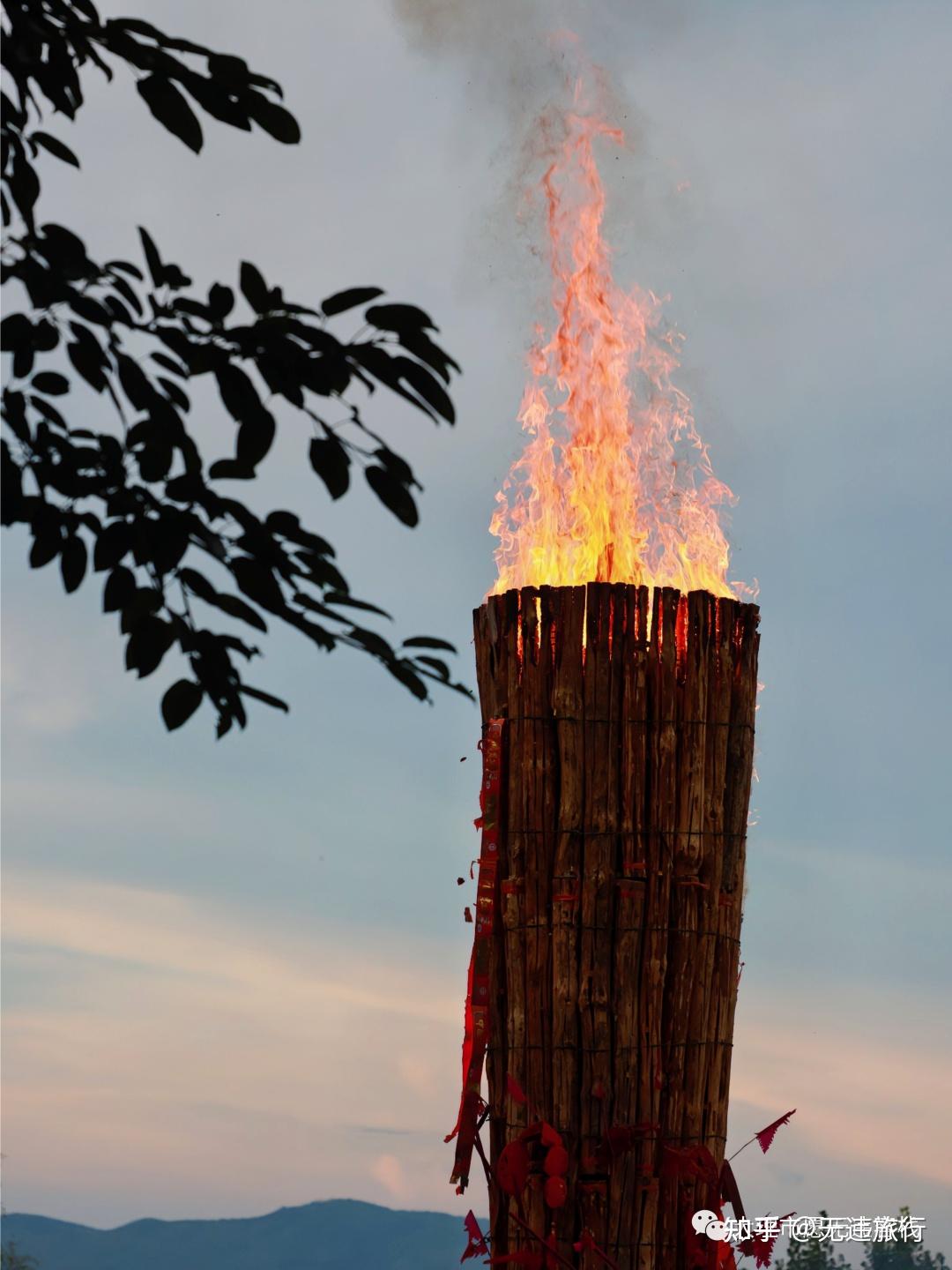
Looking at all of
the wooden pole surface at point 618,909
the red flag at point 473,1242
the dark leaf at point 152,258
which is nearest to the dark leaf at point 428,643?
the dark leaf at point 152,258

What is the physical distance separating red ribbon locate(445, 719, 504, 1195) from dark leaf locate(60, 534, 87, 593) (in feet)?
13.3

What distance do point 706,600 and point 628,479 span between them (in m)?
0.95

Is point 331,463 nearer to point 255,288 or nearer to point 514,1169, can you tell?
point 255,288

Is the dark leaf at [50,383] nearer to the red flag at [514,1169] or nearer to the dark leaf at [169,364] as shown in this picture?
the dark leaf at [169,364]

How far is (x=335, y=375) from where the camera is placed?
10.6ft

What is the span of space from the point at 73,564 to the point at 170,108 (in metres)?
1.01

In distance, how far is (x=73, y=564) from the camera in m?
3.37

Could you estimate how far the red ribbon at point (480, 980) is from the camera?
718cm

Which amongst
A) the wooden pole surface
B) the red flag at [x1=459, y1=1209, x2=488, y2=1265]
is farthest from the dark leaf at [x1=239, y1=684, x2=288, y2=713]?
the red flag at [x1=459, y1=1209, x2=488, y2=1265]

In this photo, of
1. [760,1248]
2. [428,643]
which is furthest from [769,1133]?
[428,643]

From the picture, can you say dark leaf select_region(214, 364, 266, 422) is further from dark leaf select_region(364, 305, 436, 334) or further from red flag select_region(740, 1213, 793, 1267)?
red flag select_region(740, 1213, 793, 1267)

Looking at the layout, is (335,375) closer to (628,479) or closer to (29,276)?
(29,276)

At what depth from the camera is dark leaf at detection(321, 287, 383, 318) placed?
3.14 m

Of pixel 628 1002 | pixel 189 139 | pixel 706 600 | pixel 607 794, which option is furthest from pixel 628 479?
pixel 189 139
